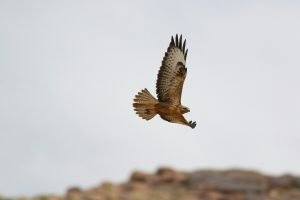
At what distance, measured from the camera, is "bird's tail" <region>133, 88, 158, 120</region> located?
948 cm

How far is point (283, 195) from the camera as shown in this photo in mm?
33094

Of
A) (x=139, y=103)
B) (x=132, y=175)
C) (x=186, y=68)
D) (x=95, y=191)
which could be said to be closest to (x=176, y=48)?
(x=186, y=68)

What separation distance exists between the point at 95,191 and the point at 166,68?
21.9 metres

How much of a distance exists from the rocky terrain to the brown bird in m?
21.1

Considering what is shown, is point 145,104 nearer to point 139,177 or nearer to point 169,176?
point 139,177

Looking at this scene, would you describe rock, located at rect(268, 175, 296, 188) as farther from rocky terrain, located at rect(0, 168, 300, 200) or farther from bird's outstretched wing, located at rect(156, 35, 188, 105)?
bird's outstretched wing, located at rect(156, 35, 188, 105)

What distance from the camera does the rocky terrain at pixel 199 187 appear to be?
32.6m

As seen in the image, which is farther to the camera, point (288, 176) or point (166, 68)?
point (288, 176)

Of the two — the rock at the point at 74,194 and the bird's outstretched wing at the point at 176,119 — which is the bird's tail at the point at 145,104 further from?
the rock at the point at 74,194

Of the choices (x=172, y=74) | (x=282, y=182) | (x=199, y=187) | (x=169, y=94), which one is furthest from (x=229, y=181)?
(x=169, y=94)

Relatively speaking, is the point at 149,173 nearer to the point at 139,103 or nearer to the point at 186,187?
the point at 186,187

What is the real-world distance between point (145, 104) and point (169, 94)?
0.29 meters

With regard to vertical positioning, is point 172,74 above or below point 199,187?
below

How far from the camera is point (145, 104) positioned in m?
9.73
